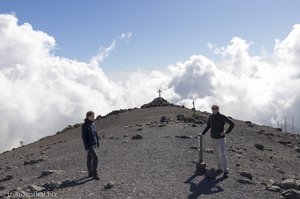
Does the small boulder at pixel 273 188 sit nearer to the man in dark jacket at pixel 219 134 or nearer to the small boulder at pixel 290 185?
the small boulder at pixel 290 185

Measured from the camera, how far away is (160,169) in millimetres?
17125

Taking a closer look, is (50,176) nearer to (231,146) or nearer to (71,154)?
(71,154)

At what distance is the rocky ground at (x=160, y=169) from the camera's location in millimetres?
14039

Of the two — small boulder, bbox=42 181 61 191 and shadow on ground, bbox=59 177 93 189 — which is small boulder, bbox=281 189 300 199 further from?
small boulder, bbox=42 181 61 191

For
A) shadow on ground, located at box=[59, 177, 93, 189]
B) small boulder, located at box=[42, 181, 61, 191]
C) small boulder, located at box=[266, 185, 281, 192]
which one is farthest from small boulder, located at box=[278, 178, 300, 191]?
small boulder, located at box=[42, 181, 61, 191]

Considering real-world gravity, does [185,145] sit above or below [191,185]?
above

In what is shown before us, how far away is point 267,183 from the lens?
16312mm

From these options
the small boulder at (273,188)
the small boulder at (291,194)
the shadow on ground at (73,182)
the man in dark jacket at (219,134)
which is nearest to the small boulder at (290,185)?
the small boulder at (273,188)

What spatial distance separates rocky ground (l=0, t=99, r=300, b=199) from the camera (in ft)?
46.1

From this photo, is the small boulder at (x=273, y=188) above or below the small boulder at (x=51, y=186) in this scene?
above

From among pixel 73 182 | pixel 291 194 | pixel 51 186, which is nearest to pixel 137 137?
pixel 73 182

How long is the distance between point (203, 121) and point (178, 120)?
2.12 metres

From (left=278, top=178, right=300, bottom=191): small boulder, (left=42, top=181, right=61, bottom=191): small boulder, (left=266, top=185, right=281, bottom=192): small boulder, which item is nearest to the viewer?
(left=42, top=181, right=61, bottom=191): small boulder

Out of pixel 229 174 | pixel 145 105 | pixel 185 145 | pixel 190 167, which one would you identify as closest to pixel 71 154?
pixel 185 145
